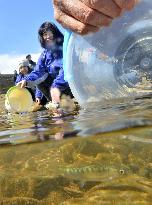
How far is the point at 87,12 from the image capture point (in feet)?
11.6

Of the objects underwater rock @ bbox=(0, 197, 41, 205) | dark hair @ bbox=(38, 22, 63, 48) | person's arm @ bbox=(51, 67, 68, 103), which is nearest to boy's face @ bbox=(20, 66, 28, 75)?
dark hair @ bbox=(38, 22, 63, 48)

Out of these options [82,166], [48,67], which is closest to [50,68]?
[48,67]

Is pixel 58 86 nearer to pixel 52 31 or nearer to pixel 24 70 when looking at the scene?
pixel 52 31

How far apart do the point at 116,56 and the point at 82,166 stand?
1856 millimetres

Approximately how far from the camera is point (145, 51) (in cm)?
409

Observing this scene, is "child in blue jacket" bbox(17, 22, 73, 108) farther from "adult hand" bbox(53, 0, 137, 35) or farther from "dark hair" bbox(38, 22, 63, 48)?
"adult hand" bbox(53, 0, 137, 35)

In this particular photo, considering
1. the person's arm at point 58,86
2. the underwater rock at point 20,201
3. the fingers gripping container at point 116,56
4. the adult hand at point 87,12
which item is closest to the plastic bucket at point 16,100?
the person's arm at point 58,86

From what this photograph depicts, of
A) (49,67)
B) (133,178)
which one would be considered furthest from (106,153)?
(49,67)

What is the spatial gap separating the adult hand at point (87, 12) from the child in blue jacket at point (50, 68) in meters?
2.48

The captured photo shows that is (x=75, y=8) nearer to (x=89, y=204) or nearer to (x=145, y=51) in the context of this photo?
(x=145, y=51)

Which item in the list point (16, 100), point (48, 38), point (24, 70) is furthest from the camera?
point (24, 70)

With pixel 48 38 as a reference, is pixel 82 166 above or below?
below

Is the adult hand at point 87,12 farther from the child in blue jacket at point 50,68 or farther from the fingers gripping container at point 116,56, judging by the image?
the child in blue jacket at point 50,68

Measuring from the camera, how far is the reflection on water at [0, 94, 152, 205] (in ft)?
7.95
